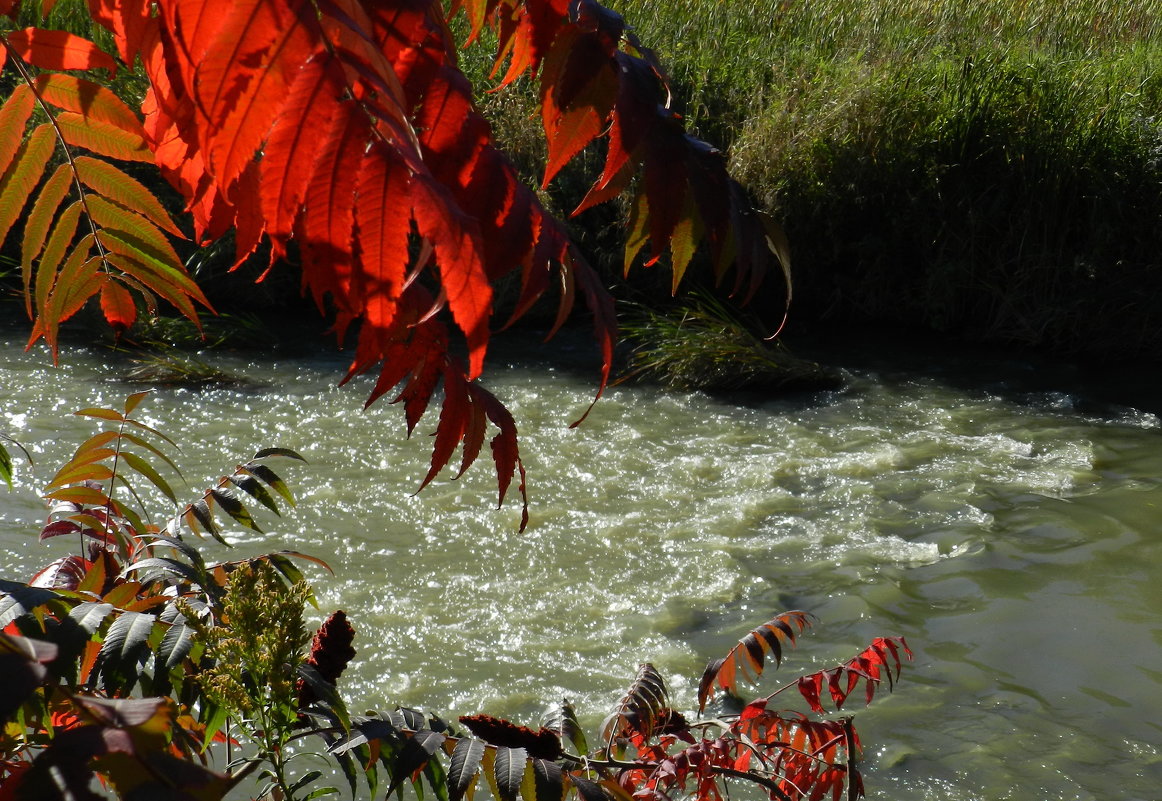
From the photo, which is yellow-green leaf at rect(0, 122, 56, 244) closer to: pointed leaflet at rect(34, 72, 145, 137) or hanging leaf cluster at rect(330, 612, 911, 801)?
A: pointed leaflet at rect(34, 72, 145, 137)

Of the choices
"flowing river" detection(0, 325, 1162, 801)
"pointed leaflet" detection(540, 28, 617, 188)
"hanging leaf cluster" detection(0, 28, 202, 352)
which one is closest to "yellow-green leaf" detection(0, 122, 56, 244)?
"hanging leaf cluster" detection(0, 28, 202, 352)

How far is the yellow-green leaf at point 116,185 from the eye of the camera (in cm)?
126

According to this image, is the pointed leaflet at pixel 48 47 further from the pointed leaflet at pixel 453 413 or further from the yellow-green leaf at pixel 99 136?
the pointed leaflet at pixel 453 413

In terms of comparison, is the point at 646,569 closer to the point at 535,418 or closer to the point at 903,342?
the point at 535,418

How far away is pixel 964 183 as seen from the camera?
7.59m

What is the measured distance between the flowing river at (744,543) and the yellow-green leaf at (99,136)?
270 centimetres

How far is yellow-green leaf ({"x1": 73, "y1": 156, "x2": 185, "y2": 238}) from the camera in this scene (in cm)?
126

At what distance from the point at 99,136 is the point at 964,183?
729 cm

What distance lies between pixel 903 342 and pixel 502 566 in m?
4.28

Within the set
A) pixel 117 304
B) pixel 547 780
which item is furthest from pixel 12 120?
pixel 547 780

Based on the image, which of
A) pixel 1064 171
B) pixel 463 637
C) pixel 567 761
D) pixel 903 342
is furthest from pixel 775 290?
pixel 567 761

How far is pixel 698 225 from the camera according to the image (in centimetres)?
121

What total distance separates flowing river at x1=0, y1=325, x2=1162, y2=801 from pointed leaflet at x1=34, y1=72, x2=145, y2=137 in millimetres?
2748

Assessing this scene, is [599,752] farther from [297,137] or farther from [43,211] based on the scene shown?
[297,137]
